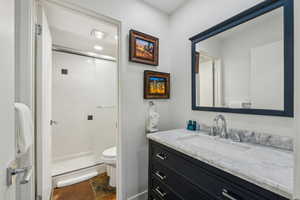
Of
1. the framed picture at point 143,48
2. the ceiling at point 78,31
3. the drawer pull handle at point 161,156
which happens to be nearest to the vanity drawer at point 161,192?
the drawer pull handle at point 161,156

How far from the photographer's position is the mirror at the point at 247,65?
3.20 ft

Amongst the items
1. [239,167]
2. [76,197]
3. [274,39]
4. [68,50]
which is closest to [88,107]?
[68,50]

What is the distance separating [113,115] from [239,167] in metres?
2.79

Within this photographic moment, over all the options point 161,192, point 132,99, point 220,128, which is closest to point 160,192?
point 161,192

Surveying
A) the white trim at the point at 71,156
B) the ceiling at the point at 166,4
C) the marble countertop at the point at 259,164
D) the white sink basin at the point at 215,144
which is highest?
the ceiling at the point at 166,4

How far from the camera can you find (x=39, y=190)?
124cm

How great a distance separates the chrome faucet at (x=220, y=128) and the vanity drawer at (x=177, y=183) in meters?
0.58

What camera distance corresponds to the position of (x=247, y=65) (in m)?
1.17

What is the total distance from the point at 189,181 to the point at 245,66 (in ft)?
3.54

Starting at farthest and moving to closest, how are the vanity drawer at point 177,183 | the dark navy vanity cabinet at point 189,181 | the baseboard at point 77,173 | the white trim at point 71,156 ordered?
1. the white trim at point 71,156
2. the baseboard at point 77,173
3. the vanity drawer at point 177,183
4. the dark navy vanity cabinet at point 189,181

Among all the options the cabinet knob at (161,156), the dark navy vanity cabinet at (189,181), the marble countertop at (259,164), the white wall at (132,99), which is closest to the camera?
the marble countertop at (259,164)

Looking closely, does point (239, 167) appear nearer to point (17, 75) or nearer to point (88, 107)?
point (17, 75)

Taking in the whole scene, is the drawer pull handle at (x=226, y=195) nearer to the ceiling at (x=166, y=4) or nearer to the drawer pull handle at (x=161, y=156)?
the drawer pull handle at (x=161, y=156)

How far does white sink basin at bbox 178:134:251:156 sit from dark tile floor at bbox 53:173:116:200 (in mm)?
1309
